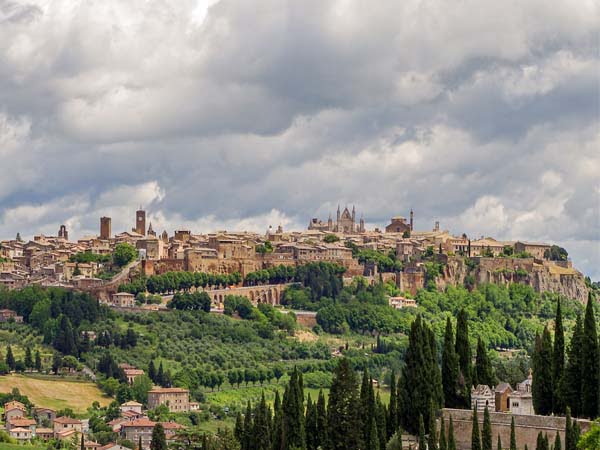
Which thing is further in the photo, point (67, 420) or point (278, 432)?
point (67, 420)

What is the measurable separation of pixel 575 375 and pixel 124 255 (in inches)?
3151

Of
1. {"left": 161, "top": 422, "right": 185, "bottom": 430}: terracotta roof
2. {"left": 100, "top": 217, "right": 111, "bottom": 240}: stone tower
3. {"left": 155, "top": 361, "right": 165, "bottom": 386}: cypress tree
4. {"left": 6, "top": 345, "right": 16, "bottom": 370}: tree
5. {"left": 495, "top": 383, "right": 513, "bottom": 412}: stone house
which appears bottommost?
{"left": 161, "top": 422, "right": 185, "bottom": 430}: terracotta roof

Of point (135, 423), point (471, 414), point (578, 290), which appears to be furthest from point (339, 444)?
point (578, 290)

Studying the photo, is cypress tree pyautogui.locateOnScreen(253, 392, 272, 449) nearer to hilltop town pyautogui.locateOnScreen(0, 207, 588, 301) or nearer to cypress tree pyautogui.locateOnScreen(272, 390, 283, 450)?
cypress tree pyautogui.locateOnScreen(272, 390, 283, 450)

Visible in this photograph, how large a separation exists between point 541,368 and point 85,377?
53.5m

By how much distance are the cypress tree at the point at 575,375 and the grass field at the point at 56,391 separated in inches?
1954

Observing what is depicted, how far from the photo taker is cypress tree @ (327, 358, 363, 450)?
46.7 m

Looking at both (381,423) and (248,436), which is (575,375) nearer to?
(381,423)

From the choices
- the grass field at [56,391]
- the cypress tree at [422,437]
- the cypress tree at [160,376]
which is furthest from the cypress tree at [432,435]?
the cypress tree at [160,376]

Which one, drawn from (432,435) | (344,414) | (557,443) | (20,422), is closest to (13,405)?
(20,422)

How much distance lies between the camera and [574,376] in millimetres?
43562

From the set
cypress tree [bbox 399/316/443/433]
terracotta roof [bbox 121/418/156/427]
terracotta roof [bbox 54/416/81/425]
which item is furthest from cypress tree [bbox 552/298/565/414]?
terracotta roof [bbox 54/416/81/425]

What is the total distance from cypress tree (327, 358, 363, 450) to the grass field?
142 feet

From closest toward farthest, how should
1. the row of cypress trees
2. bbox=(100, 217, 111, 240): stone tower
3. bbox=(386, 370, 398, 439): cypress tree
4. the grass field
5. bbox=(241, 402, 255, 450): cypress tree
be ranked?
1. the row of cypress trees
2. bbox=(386, 370, 398, 439): cypress tree
3. bbox=(241, 402, 255, 450): cypress tree
4. the grass field
5. bbox=(100, 217, 111, 240): stone tower
